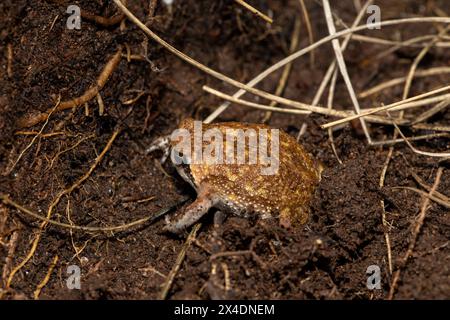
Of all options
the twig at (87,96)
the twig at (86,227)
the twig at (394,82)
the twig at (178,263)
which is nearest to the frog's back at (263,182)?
the twig at (178,263)

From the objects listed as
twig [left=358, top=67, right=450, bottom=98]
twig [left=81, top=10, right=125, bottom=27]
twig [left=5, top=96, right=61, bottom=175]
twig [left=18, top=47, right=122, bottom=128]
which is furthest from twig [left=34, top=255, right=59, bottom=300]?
twig [left=358, top=67, right=450, bottom=98]

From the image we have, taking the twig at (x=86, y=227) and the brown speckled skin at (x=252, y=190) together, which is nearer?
the twig at (x=86, y=227)

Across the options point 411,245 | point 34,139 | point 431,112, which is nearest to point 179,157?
point 34,139

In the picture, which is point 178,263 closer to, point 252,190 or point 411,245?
point 252,190

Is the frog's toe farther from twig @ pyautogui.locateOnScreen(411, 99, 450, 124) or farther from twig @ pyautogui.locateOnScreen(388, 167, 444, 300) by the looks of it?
twig @ pyautogui.locateOnScreen(411, 99, 450, 124)

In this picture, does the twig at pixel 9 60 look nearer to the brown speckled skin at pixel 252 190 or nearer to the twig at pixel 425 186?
the brown speckled skin at pixel 252 190
